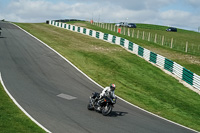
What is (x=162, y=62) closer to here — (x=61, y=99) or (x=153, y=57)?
(x=153, y=57)

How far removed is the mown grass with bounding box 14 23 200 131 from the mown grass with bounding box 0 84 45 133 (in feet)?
26.8

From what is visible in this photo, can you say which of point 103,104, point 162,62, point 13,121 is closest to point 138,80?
point 162,62

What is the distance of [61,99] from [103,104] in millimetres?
3228

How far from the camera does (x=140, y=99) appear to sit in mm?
21031

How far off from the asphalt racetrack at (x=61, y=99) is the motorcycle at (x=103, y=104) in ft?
0.97

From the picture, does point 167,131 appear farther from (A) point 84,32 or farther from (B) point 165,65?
(A) point 84,32

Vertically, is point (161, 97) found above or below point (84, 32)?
below

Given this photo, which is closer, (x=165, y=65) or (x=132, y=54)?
(x=165, y=65)

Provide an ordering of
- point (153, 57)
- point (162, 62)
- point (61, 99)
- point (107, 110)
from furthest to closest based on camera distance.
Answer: point (153, 57) → point (162, 62) → point (61, 99) → point (107, 110)

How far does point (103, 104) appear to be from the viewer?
53.9 ft

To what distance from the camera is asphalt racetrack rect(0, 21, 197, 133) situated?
14.2 metres

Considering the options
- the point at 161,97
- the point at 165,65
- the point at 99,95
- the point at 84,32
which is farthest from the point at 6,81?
the point at 84,32

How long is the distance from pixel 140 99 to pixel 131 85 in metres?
3.37

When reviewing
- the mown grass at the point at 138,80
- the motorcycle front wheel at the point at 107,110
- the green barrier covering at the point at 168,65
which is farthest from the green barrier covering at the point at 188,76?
the motorcycle front wheel at the point at 107,110
